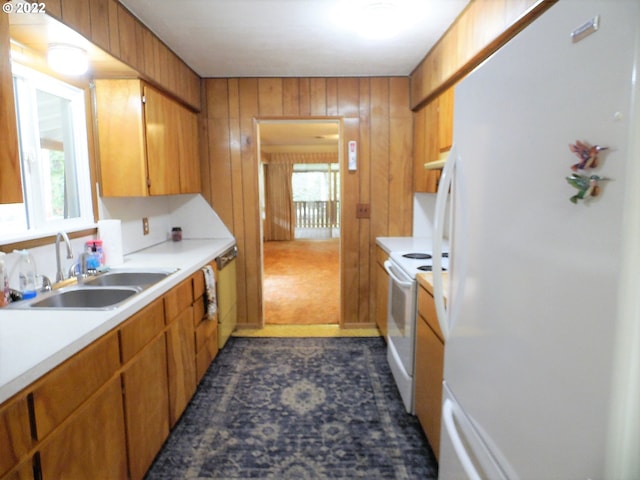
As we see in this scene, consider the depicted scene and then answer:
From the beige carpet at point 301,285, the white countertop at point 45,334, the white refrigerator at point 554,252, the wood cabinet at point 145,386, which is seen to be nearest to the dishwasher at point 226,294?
the beige carpet at point 301,285

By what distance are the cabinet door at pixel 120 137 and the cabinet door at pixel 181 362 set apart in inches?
34.8

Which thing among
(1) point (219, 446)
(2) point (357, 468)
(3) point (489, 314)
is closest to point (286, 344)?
(1) point (219, 446)

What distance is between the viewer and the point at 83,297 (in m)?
1.83

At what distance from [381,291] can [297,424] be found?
1.41 m

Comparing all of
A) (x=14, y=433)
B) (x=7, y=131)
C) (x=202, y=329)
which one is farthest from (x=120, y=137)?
(x=14, y=433)

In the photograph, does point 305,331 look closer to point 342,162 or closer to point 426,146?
point 342,162

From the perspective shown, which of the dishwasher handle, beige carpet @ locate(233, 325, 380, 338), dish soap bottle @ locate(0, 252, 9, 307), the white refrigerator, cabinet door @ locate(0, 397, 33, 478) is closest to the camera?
the white refrigerator

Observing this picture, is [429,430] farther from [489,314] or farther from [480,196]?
[480,196]

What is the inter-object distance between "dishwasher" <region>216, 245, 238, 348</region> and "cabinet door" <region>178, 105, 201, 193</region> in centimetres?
63

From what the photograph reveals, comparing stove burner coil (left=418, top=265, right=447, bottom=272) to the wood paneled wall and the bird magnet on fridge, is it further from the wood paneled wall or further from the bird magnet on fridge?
the bird magnet on fridge

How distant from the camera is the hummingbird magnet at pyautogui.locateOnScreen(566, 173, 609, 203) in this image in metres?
0.59

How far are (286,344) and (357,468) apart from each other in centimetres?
152

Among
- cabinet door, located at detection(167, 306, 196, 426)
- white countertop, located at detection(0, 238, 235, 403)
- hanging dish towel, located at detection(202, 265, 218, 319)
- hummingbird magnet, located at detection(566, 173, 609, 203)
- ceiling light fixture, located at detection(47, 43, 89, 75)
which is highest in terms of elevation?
ceiling light fixture, located at detection(47, 43, 89, 75)

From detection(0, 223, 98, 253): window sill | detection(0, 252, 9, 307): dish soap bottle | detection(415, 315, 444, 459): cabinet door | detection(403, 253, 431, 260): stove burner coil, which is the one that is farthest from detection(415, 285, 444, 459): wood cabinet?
detection(0, 223, 98, 253): window sill
